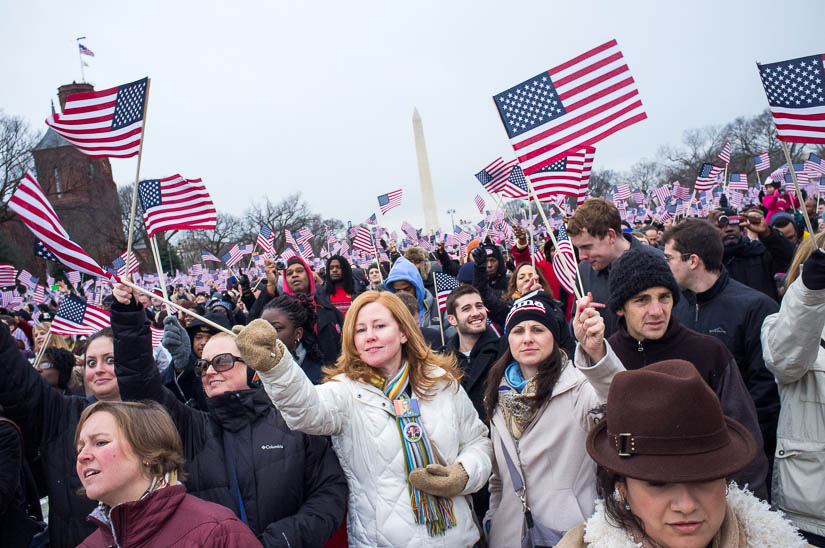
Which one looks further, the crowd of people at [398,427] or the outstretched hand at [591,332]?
the outstretched hand at [591,332]

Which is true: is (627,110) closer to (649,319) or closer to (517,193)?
(649,319)

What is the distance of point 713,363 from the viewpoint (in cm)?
265

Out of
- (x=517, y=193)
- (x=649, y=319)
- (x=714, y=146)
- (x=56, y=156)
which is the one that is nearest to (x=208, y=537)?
(x=649, y=319)

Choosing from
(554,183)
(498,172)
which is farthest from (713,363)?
(498,172)

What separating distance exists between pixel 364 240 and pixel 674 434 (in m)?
11.1

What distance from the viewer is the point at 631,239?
424 centimetres

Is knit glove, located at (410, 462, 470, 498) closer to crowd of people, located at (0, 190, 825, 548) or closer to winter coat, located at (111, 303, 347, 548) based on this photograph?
crowd of people, located at (0, 190, 825, 548)

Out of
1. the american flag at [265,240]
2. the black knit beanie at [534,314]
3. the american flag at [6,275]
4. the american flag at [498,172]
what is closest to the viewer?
the black knit beanie at [534,314]

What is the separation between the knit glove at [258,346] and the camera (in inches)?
90.7

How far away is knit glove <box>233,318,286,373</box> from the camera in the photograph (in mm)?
2305

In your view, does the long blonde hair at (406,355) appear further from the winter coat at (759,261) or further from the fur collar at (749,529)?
the winter coat at (759,261)

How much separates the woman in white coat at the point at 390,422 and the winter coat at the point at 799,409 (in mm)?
1388

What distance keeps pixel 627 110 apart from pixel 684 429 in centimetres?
255

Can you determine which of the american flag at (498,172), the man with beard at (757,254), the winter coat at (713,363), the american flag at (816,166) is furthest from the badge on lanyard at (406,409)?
the american flag at (816,166)
